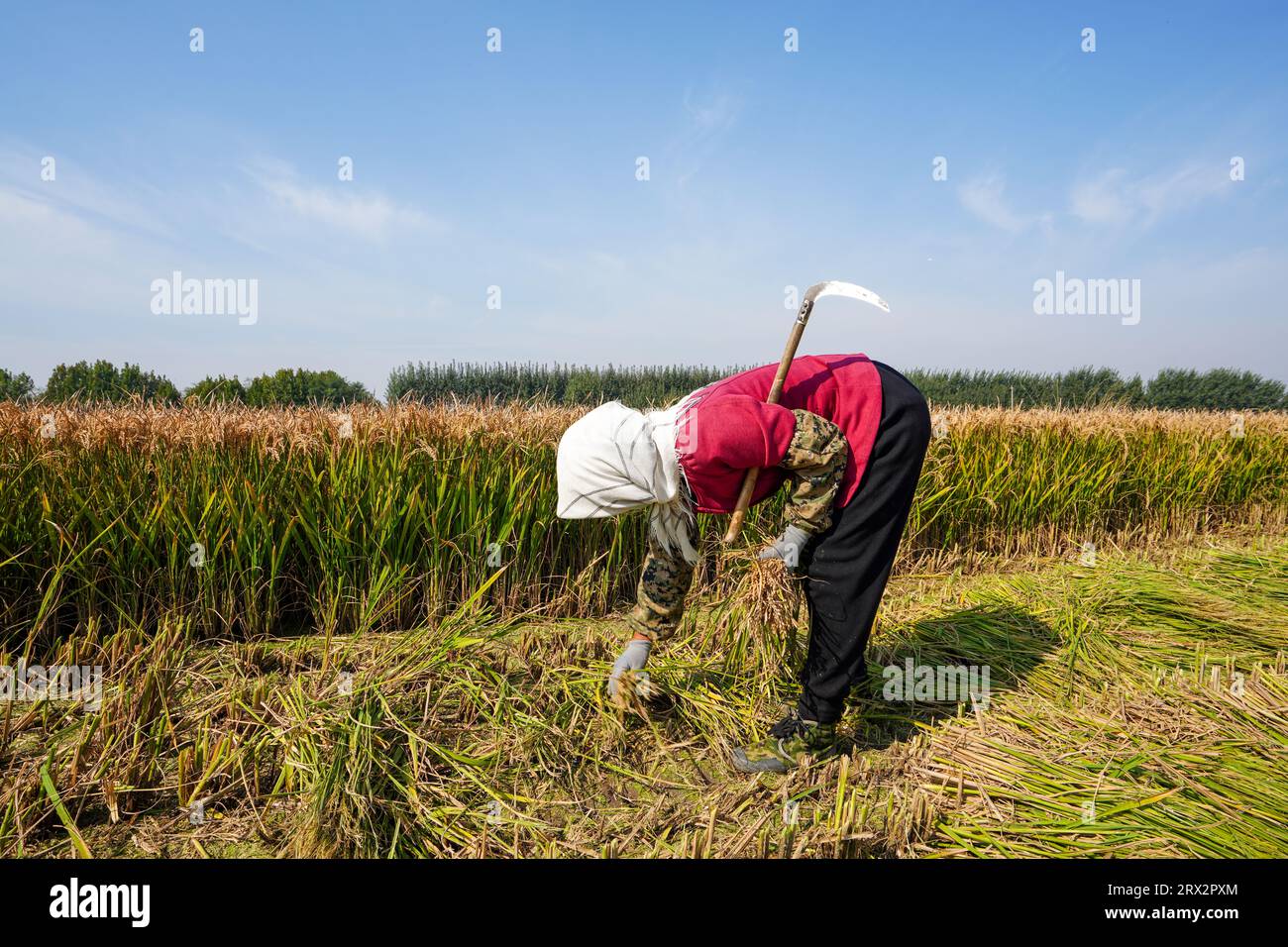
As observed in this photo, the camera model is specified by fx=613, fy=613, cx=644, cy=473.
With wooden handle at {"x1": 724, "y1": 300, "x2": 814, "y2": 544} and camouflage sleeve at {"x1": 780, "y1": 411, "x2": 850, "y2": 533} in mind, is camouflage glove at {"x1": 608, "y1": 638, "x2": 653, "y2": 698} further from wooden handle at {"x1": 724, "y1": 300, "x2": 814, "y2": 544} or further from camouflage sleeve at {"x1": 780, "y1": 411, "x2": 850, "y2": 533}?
camouflage sleeve at {"x1": 780, "y1": 411, "x2": 850, "y2": 533}

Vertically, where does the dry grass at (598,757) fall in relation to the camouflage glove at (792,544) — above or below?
below

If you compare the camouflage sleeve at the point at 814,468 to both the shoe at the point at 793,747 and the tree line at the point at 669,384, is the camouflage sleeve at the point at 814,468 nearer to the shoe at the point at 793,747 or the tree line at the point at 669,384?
the shoe at the point at 793,747

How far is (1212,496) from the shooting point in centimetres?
684

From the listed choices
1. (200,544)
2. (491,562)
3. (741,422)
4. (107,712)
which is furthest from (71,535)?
(741,422)

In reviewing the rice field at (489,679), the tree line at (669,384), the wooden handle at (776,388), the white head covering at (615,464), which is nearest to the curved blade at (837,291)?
the wooden handle at (776,388)

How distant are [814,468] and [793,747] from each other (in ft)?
3.53

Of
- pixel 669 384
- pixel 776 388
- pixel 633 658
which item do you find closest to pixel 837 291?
pixel 776 388

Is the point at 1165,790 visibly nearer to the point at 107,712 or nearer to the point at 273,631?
the point at 107,712

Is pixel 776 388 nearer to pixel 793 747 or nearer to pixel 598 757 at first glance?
pixel 793 747

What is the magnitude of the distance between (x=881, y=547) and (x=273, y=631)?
10.1 feet

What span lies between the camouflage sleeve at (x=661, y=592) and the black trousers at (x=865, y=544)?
0.48 meters

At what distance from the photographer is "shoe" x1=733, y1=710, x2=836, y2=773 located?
2.24 metres

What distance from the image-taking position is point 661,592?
87.0 inches

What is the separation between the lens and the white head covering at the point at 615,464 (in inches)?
74.0
